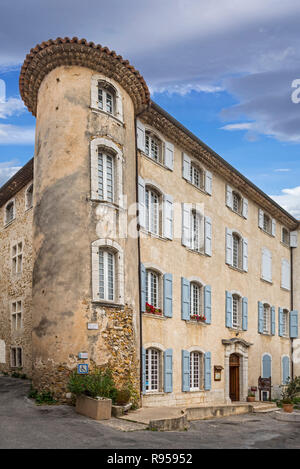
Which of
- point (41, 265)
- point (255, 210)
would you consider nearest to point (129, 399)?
point (41, 265)

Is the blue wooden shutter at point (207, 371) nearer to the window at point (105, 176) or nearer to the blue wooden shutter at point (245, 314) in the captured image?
the blue wooden shutter at point (245, 314)

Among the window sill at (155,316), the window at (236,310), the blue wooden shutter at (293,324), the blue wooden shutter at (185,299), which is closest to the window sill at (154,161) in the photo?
the blue wooden shutter at (185,299)

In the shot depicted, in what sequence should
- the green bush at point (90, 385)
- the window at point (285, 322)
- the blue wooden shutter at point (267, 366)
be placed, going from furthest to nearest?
the window at point (285, 322) < the blue wooden shutter at point (267, 366) < the green bush at point (90, 385)

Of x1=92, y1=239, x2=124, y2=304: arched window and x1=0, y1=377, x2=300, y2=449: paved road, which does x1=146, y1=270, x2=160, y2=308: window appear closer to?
x1=92, y1=239, x2=124, y2=304: arched window

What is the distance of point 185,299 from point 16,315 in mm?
7271

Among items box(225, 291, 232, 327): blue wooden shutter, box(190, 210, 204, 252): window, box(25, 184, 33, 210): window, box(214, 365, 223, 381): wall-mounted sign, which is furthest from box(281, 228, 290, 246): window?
box(25, 184, 33, 210): window

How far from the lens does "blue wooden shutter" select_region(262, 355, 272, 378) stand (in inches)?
888

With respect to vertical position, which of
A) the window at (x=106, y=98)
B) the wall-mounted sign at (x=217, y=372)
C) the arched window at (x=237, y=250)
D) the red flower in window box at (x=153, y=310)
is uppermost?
the window at (x=106, y=98)

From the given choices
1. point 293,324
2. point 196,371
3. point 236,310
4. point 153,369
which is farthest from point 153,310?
point 293,324

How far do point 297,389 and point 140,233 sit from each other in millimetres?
10777

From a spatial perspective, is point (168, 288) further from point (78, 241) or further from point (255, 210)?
point (255, 210)

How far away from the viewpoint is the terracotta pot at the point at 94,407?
11188 millimetres

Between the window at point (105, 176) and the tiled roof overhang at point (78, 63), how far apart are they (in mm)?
2471

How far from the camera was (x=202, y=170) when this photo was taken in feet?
64.0
